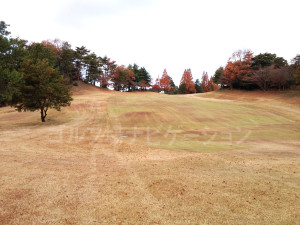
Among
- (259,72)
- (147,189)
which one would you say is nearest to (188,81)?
(259,72)

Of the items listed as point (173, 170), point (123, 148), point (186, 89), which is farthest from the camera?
point (186, 89)

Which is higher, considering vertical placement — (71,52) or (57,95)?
(71,52)

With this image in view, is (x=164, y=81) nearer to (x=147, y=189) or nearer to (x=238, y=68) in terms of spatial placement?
(x=238, y=68)

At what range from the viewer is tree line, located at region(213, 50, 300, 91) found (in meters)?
43.5

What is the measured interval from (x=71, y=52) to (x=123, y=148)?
58515mm

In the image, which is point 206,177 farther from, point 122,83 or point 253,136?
point 122,83

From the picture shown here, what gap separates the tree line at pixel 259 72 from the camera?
43.5 m

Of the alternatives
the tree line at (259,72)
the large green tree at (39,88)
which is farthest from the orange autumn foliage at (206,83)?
the large green tree at (39,88)

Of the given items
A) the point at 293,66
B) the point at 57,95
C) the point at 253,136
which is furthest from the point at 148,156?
the point at 293,66

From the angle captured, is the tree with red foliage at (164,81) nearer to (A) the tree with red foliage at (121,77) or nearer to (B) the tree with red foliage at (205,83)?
(A) the tree with red foliage at (121,77)

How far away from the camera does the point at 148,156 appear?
9.88 metres

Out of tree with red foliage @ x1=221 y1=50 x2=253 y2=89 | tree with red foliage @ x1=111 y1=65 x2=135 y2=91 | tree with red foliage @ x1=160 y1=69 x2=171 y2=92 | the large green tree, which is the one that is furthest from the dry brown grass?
tree with red foliage @ x1=160 y1=69 x2=171 y2=92

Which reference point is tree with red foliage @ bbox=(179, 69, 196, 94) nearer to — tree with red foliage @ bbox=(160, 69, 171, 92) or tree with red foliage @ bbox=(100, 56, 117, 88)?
tree with red foliage @ bbox=(160, 69, 171, 92)

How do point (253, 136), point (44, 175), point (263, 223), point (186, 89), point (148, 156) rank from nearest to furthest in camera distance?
1. point (263, 223)
2. point (44, 175)
3. point (148, 156)
4. point (253, 136)
5. point (186, 89)
